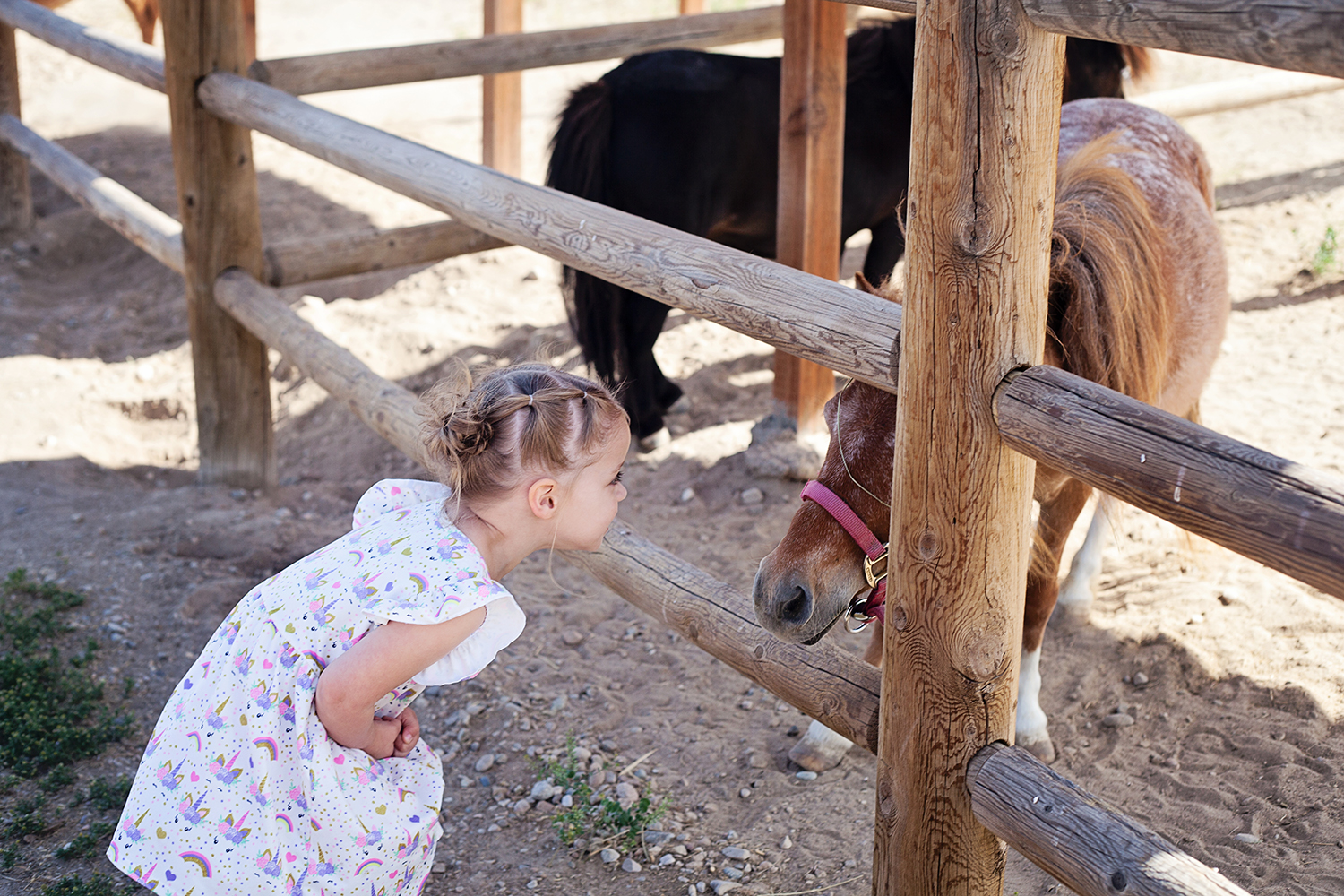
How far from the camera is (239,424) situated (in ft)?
13.5

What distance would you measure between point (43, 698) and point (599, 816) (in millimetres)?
1428

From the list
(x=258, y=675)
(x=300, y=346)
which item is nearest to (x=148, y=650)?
(x=300, y=346)

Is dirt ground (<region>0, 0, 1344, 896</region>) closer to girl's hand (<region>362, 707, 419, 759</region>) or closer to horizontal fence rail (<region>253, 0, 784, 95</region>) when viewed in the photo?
girl's hand (<region>362, 707, 419, 759</region>)

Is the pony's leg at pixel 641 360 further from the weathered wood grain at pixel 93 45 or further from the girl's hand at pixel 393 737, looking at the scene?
the girl's hand at pixel 393 737

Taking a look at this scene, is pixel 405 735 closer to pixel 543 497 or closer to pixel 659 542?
pixel 543 497

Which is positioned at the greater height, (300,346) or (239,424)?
(300,346)

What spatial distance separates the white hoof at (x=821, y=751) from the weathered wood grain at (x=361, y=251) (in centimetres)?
209

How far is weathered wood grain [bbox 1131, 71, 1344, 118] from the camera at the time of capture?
15.6 feet

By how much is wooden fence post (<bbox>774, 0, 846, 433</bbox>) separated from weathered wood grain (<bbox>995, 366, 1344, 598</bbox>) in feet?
7.04

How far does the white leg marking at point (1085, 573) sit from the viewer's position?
313 cm

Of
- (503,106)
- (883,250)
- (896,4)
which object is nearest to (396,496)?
(896,4)

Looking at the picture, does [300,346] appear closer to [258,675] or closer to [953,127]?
[258,675]

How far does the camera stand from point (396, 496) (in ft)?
5.80

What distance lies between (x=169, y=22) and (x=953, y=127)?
122 inches
